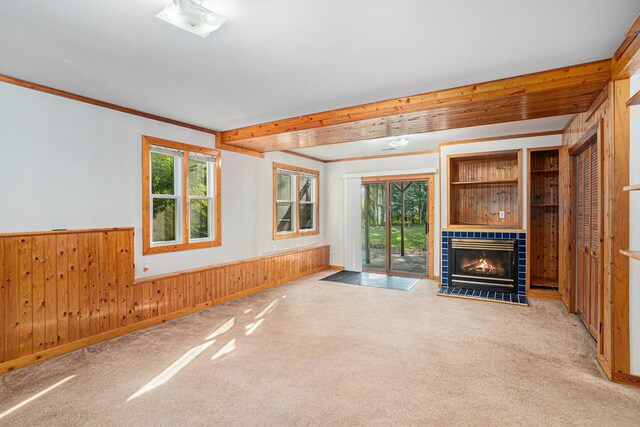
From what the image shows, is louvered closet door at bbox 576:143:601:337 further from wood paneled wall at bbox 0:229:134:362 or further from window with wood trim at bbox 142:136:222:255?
wood paneled wall at bbox 0:229:134:362

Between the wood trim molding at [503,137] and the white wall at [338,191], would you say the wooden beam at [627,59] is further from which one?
the white wall at [338,191]

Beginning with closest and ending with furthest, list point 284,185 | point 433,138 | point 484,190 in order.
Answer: point 433,138 → point 484,190 → point 284,185

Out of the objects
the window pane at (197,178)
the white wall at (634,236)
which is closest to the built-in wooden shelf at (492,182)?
the white wall at (634,236)

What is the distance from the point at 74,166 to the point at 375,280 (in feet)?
16.5

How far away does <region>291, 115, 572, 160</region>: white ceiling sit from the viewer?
4562mm

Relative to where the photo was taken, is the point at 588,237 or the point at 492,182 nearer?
the point at 588,237

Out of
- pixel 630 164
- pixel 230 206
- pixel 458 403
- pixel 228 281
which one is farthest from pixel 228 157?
pixel 630 164

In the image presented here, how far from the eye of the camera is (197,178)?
15.7 feet

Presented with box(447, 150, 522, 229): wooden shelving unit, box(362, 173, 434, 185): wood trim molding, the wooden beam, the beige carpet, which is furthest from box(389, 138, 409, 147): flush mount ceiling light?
the wooden beam

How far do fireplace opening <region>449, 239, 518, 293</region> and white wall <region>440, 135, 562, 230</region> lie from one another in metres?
0.44

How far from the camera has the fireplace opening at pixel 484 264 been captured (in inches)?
206

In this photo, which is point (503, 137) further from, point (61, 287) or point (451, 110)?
point (61, 287)

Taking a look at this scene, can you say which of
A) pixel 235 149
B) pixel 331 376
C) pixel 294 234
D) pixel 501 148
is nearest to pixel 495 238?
pixel 501 148

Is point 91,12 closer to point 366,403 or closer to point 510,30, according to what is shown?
point 510,30
